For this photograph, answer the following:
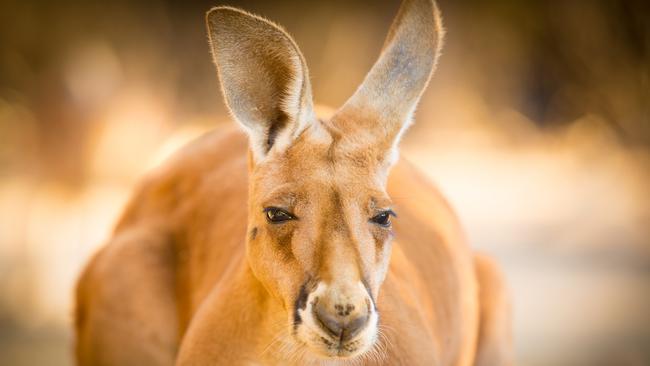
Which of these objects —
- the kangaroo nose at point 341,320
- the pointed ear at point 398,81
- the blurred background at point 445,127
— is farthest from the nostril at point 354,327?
the blurred background at point 445,127

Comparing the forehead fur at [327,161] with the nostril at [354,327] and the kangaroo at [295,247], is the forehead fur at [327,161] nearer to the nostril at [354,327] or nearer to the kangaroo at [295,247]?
the kangaroo at [295,247]

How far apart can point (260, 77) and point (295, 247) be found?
2.21ft

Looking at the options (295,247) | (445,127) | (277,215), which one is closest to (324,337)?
(295,247)

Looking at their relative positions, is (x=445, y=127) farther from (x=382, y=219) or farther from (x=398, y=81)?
(x=382, y=219)

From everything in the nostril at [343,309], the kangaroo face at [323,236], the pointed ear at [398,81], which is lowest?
the nostril at [343,309]

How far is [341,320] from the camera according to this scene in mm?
2893

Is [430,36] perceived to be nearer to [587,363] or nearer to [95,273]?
[95,273]

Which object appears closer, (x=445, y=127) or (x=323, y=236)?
(x=323, y=236)

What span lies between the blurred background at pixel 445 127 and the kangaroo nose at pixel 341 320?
427 cm

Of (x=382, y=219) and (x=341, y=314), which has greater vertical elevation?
(x=382, y=219)

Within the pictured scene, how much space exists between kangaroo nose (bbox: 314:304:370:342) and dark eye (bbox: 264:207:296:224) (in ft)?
1.29

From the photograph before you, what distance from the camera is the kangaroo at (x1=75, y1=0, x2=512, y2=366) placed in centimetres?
313

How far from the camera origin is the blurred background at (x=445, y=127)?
307 inches

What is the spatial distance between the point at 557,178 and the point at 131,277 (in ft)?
19.4
